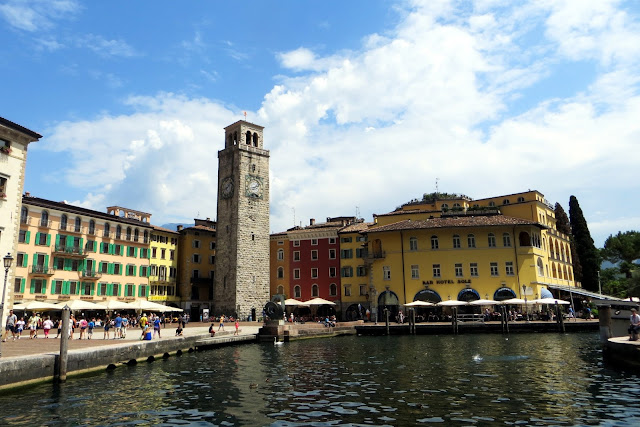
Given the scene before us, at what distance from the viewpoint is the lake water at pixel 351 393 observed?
13.0 m

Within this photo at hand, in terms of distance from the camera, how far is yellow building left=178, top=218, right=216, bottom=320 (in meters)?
64.7

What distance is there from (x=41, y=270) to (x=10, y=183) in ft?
61.4

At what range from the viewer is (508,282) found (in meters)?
49.5

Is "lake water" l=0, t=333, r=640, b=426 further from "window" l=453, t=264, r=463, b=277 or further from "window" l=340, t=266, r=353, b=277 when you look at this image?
"window" l=340, t=266, r=353, b=277

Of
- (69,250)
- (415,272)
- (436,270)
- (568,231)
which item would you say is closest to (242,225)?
(69,250)

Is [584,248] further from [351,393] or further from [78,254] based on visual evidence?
[78,254]

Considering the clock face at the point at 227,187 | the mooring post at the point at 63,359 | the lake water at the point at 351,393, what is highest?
the clock face at the point at 227,187

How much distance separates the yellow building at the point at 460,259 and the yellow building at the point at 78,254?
90.6 feet

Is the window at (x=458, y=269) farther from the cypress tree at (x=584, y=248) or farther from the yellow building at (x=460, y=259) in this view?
the cypress tree at (x=584, y=248)

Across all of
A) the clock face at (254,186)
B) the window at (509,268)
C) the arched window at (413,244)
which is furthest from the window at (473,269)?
the clock face at (254,186)

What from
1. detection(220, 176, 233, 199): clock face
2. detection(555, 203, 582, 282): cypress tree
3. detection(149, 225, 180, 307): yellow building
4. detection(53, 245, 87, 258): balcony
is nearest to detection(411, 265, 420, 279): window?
detection(220, 176, 233, 199): clock face

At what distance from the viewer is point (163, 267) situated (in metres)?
62.8

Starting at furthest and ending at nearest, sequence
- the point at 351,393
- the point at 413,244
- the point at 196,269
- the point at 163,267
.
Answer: the point at 196,269 < the point at 163,267 < the point at 413,244 < the point at 351,393

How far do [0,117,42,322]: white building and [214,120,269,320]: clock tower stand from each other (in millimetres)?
30203
